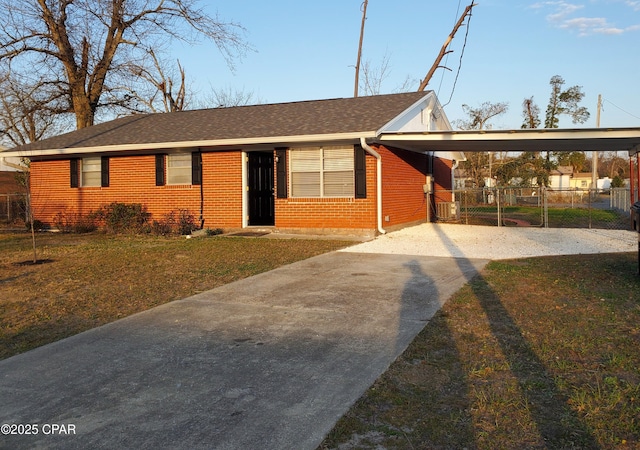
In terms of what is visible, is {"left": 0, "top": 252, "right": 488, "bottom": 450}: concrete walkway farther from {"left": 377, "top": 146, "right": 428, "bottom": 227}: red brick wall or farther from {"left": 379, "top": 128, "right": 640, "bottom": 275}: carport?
{"left": 377, "top": 146, "right": 428, "bottom": 227}: red brick wall

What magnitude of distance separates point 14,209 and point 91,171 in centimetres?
902

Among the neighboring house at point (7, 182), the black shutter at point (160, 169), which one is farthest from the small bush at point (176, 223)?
the neighboring house at point (7, 182)

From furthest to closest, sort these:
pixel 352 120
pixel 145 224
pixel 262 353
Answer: pixel 145 224 → pixel 352 120 → pixel 262 353

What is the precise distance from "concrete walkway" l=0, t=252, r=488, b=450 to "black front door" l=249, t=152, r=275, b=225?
9187mm

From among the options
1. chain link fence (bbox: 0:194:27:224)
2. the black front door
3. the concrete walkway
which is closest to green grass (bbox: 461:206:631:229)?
the black front door

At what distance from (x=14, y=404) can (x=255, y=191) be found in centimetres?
1317

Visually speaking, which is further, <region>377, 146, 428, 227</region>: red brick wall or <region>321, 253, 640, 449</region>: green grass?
<region>377, 146, 428, 227</region>: red brick wall

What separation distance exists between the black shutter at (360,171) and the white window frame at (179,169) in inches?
214

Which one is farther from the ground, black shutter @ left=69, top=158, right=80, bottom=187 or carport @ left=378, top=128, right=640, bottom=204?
carport @ left=378, top=128, right=640, bottom=204

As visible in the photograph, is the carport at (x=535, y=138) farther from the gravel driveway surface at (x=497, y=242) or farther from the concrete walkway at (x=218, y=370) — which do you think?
the concrete walkway at (x=218, y=370)

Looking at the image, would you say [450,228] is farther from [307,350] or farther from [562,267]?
[307,350]

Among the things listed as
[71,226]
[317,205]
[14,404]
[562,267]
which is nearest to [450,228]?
[317,205]

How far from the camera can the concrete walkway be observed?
3.39m

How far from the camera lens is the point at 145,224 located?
54.2 ft
